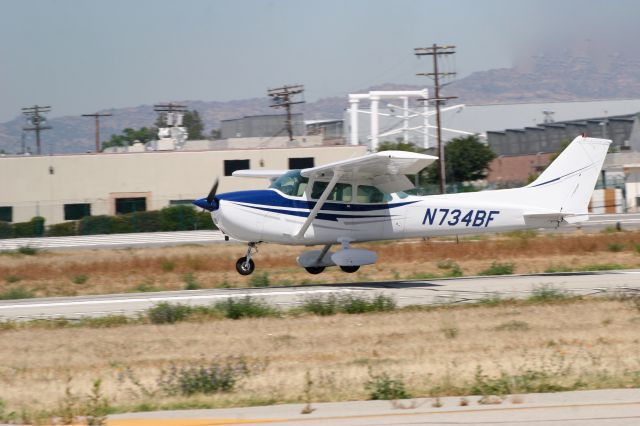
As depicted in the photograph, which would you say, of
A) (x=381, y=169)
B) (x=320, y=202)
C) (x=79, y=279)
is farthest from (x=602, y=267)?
(x=79, y=279)

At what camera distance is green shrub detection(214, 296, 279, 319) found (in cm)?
1580

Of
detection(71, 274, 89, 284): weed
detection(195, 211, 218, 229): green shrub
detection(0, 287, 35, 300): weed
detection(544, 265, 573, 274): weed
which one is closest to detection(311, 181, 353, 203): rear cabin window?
detection(544, 265, 573, 274): weed

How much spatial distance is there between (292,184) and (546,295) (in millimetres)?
6453

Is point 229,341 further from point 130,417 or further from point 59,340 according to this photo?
point 130,417

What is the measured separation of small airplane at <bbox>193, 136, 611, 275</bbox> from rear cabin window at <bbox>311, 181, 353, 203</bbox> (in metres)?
0.02

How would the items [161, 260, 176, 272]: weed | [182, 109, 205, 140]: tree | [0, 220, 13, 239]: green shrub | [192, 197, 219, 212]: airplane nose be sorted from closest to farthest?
[192, 197, 219, 212]: airplane nose < [161, 260, 176, 272]: weed < [0, 220, 13, 239]: green shrub < [182, 109, 205, 140]: tree

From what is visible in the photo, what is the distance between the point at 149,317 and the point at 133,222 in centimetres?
3404

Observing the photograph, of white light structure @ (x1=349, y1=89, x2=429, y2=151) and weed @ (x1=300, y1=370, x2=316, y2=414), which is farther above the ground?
white light structure @ (x1=349, y1=89, x2=429, y2=151)

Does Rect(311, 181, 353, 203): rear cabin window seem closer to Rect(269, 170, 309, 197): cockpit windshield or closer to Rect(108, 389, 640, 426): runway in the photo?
Rect(269, 170, 309, 197): cockpit windshield

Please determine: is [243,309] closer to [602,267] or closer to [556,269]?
[556,269]

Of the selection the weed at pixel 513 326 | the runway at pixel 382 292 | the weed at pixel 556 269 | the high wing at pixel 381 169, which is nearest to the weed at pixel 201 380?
the weed at pixel 513 326

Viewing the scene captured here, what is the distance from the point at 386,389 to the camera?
902cm

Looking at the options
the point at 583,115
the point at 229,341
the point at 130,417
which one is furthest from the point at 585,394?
the point at 583,115

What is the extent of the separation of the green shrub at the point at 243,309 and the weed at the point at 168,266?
10.6 metres
